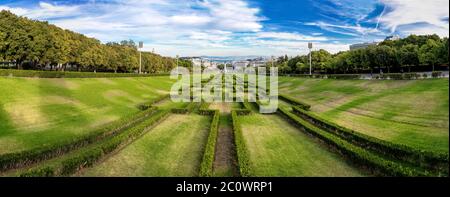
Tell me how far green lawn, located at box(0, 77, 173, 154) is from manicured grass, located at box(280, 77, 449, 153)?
16.3m

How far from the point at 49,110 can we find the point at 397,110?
2393 centimetres

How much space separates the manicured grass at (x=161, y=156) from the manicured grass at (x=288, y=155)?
247cm

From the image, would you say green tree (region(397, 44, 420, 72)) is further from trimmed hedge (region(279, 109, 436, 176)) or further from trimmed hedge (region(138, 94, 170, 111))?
trimmed hedge (region(279, 109, 436, 176))

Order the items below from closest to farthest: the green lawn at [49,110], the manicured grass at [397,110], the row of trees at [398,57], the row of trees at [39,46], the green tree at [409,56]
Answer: the green lawn at [49,110]
the manicured grass at [397,110]
the row of trees at [39,46]
the row of trees at [398,57]
the green tree at [409,56]

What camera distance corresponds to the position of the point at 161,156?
14.5 meters

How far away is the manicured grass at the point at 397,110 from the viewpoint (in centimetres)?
1800

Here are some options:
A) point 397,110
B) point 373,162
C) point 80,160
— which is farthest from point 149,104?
point 373,162

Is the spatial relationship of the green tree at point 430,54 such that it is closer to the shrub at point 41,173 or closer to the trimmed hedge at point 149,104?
the trimmed hedge at point 149,104

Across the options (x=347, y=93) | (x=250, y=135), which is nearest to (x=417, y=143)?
(x=250, y=135)

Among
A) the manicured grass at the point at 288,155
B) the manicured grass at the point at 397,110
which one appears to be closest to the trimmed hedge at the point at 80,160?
the manicured grass at the point at 288,155

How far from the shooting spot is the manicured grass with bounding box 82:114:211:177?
12.6 metres

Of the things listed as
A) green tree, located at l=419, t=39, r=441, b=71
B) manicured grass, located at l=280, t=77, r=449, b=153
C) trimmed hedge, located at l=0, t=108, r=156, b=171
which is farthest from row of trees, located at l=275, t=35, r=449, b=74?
trimmed hedge, located at l=0, t=108, r=156, b=171

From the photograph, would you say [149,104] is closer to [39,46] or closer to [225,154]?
[225,154]
